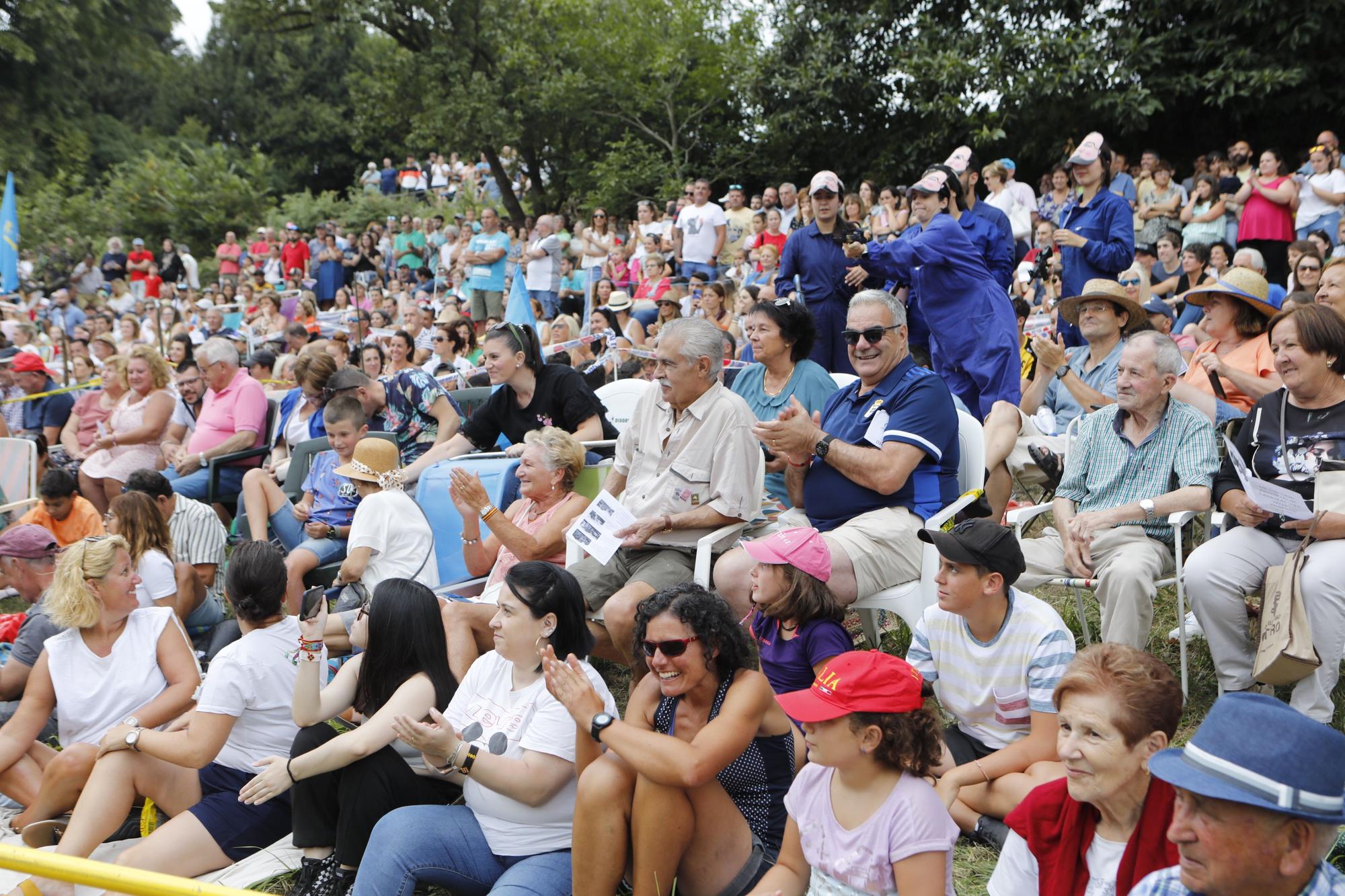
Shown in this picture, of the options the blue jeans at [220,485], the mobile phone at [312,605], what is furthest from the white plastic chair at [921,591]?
the blue jeans at [220,485]

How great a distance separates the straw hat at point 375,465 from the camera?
17.1 feet

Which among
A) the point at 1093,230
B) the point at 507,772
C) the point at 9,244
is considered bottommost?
the point at 507,772

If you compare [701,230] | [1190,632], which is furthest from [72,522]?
[701,230]

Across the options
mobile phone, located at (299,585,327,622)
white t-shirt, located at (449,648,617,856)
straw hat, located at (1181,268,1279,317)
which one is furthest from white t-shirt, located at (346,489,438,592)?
straw hat, located at (1181,268,1279,317)

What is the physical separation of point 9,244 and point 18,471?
23.7ft

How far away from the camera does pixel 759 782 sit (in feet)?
10.5

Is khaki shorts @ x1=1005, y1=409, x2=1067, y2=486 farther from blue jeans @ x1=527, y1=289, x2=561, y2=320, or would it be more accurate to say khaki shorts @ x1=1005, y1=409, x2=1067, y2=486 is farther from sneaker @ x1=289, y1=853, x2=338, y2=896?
blue jeans @ x1=527, y1=289, x2=561, y2=320

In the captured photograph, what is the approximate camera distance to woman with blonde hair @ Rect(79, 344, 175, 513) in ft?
24.5

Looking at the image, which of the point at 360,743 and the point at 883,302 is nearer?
the point at 360,743

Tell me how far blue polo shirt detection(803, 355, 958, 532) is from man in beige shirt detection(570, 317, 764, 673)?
26 cm

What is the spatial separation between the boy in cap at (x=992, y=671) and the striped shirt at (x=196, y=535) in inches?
149

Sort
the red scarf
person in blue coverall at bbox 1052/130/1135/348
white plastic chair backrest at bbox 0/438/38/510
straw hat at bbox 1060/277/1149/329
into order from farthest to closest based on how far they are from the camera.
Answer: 1. white plastic chair backrest at bbox 0/438/38/510
2. person in blue coverall at bbox 1052/130/1135/348
3. straw hat at bbox 1060/277/1149/329
4. the red scarf

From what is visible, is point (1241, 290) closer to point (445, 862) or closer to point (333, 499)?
point (445, 862)

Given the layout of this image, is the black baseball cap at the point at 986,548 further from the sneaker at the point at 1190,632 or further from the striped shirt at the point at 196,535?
the striped shirt at the point at 196,535
